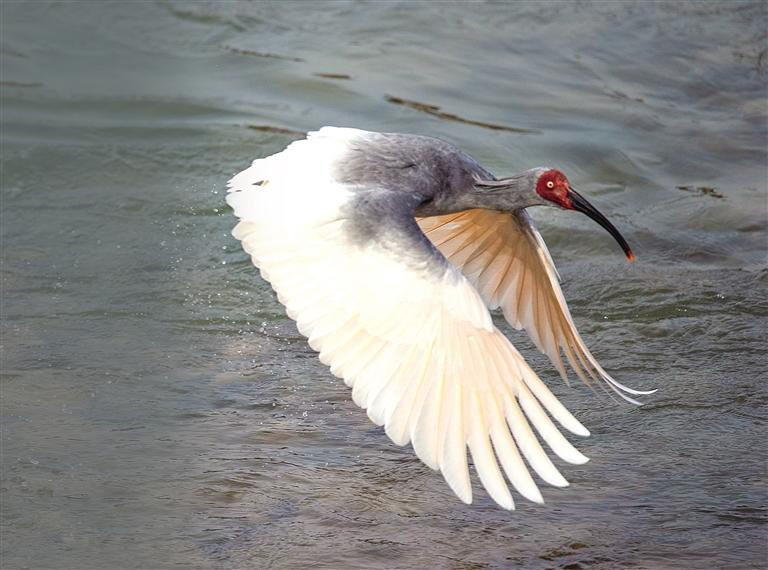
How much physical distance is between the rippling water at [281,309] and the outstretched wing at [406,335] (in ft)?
1.90

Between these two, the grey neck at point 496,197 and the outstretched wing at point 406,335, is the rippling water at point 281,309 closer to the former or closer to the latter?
the outstretched wing at point 406,335

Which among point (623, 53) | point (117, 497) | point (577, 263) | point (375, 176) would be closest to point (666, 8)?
point (623, 53)

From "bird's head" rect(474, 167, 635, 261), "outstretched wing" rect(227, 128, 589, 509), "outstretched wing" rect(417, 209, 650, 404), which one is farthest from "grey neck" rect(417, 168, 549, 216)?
"outstretched wing" rect(227, 128, 589, 509)

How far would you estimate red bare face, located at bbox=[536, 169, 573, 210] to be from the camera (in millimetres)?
4488

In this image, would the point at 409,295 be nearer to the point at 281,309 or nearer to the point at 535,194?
the point at 535,194

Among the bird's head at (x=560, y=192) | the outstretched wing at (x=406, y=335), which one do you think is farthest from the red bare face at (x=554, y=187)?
the outstretched wing at (x=406, y=335)

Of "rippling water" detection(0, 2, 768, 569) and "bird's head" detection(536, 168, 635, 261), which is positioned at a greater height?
"bird's head" detection(536, 168, 635, 261)

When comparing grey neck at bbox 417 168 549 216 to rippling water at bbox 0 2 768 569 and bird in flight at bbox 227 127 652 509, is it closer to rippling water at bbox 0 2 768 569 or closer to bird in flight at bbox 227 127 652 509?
bird in flight at bbox 227 127 652 509

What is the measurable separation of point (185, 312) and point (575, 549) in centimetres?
252

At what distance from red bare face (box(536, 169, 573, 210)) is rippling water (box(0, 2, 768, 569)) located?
0.94 meters

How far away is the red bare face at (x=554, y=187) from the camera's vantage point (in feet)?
14.7

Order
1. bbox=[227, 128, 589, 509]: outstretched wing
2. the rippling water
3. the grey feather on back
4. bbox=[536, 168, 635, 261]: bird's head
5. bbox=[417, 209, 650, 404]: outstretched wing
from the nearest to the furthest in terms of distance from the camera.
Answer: bbox=[227, 128, 589, 509]: outstretched wing < the grey feather on back < the rippling water < bbox=[536, 168, 635, 261]: bird's head < bbox=[417, 209, 650, 404]: outstretched wing

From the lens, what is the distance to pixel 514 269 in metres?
4.80

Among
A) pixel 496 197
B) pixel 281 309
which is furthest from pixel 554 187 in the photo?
pixel 281 309
